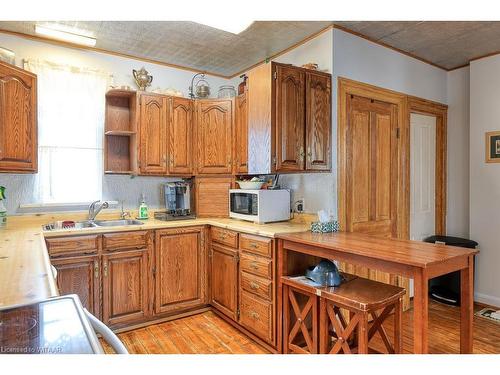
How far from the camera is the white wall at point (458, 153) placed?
369cm

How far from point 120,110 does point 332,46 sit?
7.02ft

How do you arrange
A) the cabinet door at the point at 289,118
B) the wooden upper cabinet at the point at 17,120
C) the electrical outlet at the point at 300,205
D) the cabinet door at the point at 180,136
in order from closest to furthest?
the wooden upper cabinet at the point at 17,120 < the cabinet door at the point at 289,118 < the electrical outlet at the point at 300,205 < the cabinet door at the point at 180,136

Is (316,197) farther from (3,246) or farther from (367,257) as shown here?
(3,246)

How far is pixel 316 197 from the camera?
9.29 feet

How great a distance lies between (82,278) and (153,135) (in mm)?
1426

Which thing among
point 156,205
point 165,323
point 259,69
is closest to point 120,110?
point 156,205

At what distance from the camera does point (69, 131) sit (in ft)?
10.2

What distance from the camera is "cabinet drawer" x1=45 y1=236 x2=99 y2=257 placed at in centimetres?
246

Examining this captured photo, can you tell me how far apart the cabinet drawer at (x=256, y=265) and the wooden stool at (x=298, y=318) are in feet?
0.52

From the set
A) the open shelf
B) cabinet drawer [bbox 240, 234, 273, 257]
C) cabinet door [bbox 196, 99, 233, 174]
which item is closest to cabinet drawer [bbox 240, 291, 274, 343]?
cabinet drawer [bbox 240, 234, 273, 257]

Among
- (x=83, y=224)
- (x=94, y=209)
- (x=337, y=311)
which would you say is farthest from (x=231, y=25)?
(x=337, y=311)

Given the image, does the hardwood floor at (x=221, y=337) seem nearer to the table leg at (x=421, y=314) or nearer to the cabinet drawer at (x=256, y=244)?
the cabinet drawer at (x=256, y=244)

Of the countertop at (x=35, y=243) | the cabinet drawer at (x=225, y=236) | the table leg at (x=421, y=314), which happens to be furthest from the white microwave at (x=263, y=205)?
the table leg at (x=421, y=314)

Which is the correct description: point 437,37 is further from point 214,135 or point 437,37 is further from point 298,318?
point 298,318
